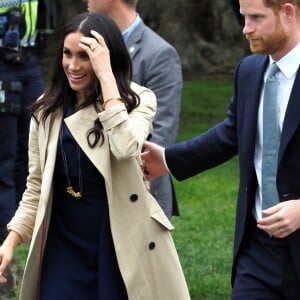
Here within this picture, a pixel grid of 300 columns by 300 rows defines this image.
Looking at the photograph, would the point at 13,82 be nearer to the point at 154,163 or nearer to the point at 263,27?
the point at 154,163

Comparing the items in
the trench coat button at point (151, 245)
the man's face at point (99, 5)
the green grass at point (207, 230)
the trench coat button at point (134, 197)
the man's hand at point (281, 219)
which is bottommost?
the green grass at point (207, 230)

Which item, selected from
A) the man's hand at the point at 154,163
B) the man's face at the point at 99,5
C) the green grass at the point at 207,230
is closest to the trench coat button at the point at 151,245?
the man's hand at the point at 154,163

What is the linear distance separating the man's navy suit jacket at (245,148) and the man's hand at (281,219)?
128mm

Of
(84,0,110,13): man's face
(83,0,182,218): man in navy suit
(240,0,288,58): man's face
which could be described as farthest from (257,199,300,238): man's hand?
(84,0,110,13): man's face

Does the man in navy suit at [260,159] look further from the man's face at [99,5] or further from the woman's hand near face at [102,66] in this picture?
the man's face at [99,5]

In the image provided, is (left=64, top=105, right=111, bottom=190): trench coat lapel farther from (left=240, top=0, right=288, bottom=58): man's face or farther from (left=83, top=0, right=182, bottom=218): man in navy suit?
(left=83, top=0, right=182, bottom=218): man in navy suit

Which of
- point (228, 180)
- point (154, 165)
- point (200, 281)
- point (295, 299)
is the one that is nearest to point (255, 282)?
point (295, 299)

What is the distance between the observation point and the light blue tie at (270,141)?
4.15 meters

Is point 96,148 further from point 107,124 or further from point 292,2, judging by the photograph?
point 292,2

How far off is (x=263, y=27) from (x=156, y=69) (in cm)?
177

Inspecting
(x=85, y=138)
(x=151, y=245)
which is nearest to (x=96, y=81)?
(x=85, y=138)

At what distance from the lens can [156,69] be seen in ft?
19.1

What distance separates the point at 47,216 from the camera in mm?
4531

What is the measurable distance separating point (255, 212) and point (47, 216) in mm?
848
